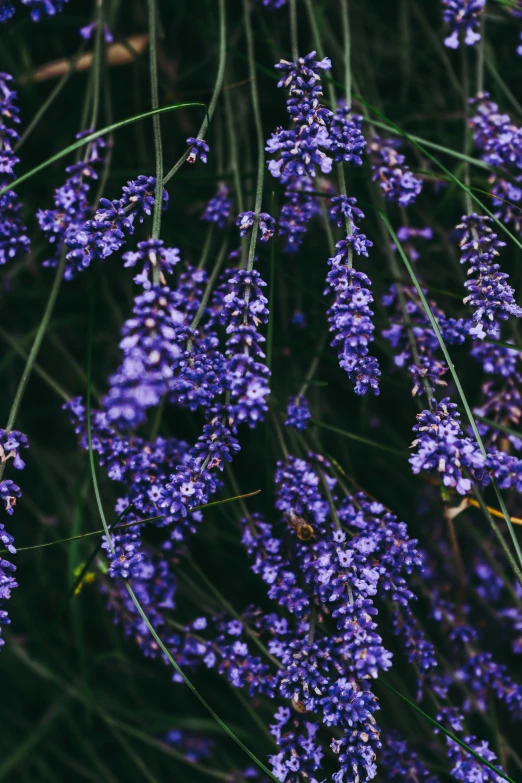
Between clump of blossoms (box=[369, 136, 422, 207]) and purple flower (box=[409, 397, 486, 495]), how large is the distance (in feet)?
1.38

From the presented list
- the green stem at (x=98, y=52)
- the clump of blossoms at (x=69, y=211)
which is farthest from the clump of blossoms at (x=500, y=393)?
the green stem at (x=98, y=52)

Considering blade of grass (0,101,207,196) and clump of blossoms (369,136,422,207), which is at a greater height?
blade of grass (0,101,207,196)

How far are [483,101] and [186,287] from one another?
672 mm

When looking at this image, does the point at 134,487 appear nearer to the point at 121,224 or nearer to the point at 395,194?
the point at 121,224

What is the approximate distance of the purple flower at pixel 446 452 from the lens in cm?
102

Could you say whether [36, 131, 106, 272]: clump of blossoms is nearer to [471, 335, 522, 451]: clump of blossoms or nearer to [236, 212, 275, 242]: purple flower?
[236, 212, 275, 242]: purple flower

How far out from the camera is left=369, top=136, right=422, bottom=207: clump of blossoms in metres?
1.26

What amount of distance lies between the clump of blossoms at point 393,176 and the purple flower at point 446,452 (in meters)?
0.42

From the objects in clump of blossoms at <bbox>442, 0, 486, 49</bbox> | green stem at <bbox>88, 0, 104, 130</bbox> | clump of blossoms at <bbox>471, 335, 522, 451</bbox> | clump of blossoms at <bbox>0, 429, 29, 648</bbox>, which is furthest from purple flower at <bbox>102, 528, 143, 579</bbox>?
clump of blossoms at <bbox>442, 0, 486, 49</bbox>

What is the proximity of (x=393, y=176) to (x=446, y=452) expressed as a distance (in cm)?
53

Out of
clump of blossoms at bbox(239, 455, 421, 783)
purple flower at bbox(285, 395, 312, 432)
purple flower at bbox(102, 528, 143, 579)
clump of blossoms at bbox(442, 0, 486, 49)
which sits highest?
clump of blossoms at bbox(442, 0, 486, 49)

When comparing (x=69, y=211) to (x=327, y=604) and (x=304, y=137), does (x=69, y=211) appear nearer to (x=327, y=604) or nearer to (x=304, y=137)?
(x=304, y=137)

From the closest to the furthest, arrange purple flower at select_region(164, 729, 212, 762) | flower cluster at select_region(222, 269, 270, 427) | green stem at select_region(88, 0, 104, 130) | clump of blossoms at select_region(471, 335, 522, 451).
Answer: flower cluster at select_region(222, 269, 270, 427), clump of blossoms at select_region(471, 335, 522, 451), green stem at select_region(88, 0, 104, 130), purple flower at select_region(164, 729, 212, 762)

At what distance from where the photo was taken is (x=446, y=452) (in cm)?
102
